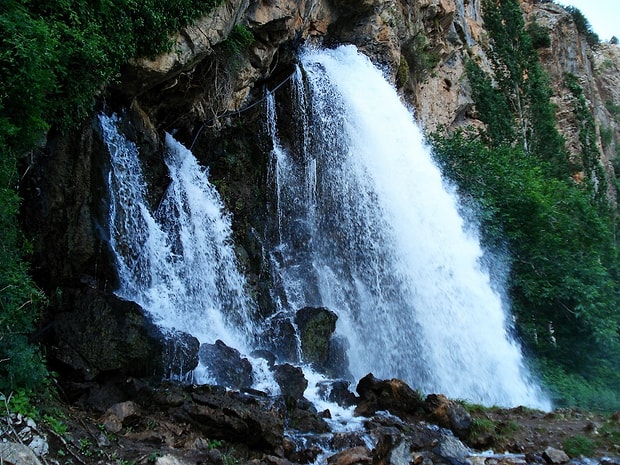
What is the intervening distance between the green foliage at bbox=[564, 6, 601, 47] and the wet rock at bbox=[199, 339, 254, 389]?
38.1 m

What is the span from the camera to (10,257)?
5.61 m

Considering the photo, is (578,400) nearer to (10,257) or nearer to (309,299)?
(309,299)

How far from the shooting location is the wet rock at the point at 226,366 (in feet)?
25.6

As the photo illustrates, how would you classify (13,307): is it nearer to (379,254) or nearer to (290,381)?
(290,381)

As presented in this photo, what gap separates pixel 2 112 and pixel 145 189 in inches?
182

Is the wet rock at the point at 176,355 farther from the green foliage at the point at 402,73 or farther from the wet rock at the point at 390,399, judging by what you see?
the green foliage at the point at 402,73

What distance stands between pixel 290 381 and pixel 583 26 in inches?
1625

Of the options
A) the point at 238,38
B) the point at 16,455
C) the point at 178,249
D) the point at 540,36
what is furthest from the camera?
the point at 540,36

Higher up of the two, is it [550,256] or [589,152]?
[589,152]

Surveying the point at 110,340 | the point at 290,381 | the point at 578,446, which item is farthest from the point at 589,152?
the point at 110,340

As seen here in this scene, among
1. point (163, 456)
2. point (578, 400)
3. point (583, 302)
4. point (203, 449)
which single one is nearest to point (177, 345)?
point (203, 449)

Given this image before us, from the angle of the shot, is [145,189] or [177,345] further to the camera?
[145,189]

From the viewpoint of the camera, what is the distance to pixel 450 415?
7520mm

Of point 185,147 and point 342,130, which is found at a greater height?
point 342,130
